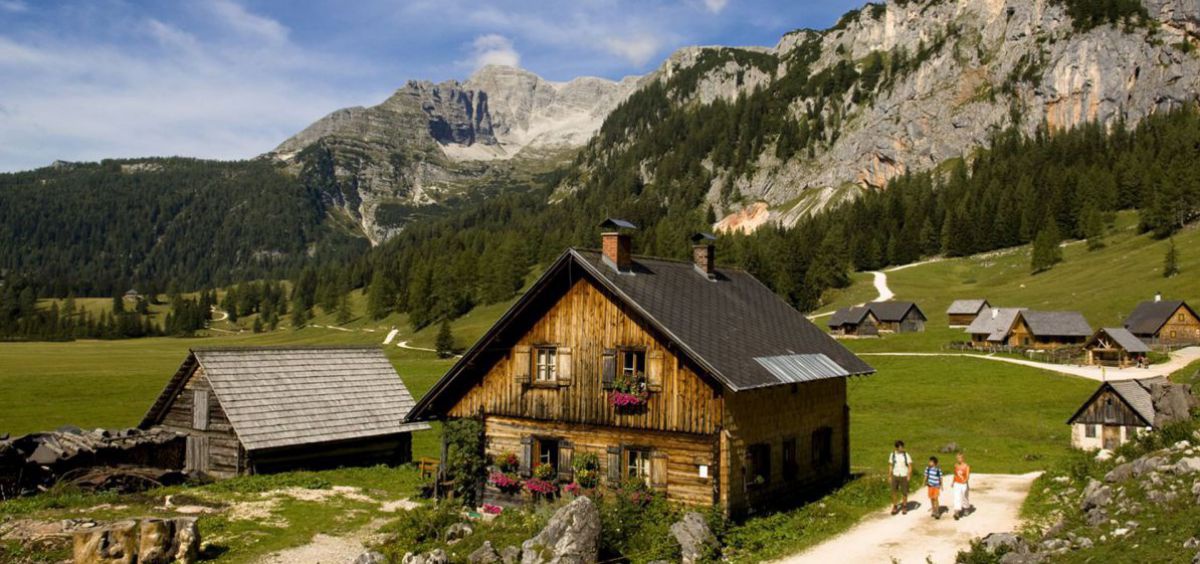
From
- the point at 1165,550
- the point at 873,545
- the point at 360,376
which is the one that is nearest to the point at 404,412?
the point at 360,376

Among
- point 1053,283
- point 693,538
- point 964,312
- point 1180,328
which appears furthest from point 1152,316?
point 693,538

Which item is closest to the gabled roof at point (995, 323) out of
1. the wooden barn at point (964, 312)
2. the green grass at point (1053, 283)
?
the green grass at point (1053, 283)

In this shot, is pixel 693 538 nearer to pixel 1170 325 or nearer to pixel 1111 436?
pixel 1111 436

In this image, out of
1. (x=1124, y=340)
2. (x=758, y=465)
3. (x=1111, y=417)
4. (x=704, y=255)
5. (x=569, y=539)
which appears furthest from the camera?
(x=1124, y=340)

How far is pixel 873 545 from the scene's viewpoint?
71.7 ft

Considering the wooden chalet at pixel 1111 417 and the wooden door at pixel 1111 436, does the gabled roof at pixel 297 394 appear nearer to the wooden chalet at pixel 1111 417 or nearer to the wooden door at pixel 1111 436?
the wooden chalet at pixel 1111 417

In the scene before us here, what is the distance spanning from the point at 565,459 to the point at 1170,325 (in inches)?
3198

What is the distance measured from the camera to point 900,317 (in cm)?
10850

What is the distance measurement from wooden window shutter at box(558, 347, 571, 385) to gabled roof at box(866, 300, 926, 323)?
295ft

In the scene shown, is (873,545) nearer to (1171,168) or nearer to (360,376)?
(360,376)

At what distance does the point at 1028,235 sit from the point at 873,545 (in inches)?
5845

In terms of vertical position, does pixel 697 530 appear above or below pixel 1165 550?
below

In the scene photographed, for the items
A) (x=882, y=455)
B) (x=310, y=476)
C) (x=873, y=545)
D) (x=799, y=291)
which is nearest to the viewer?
(x=873, y=545)

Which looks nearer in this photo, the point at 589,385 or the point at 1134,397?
the point at 589,385
